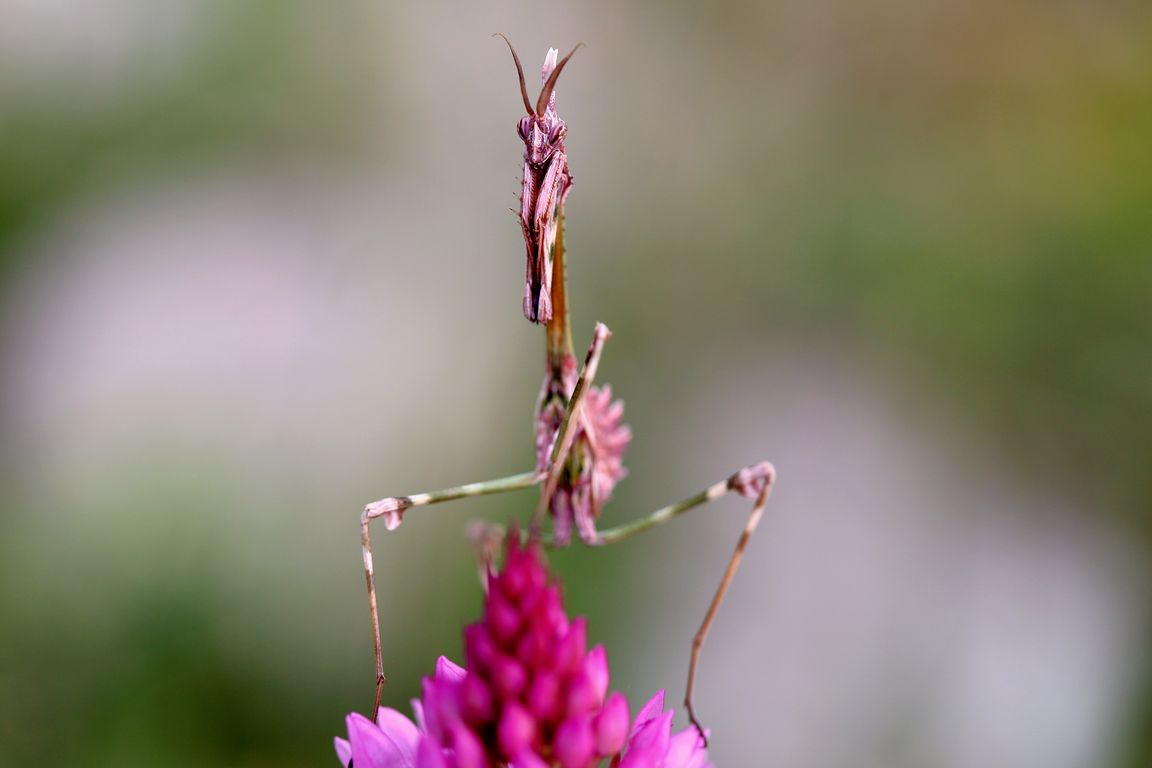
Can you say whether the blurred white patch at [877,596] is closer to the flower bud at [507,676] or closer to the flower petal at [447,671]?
the flower petal at [447,671]

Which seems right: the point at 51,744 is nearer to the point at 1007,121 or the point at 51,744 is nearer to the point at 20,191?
the point at 20,191

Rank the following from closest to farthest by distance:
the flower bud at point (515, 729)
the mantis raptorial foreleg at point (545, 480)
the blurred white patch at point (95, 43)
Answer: the flower bud at point (515, 729), the mantis raptorial foreleg at point (545, 480), the blurred white patch at point (95, 43)

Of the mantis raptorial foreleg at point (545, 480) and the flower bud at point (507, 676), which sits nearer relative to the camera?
the flower bud at point (507, 676)

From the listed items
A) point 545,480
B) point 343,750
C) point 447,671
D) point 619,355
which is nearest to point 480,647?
point 447,671

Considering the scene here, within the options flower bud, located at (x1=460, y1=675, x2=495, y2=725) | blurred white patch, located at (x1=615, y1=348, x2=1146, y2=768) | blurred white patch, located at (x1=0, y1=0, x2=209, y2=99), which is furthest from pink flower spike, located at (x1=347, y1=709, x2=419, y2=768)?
blurred white patch, located at (x1=0, y1=0, x2=209, y2=99)

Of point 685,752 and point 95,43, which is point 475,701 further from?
point 95,43

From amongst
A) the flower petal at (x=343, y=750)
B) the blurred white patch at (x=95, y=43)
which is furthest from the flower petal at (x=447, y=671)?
the blurred white patch at (x=95, y=43)

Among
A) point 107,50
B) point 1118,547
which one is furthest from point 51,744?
point 1118,547

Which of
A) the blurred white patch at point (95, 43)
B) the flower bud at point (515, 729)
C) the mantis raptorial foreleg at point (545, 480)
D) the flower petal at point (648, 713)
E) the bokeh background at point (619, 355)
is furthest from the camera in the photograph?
the blurred white patch at point (95, 43)
